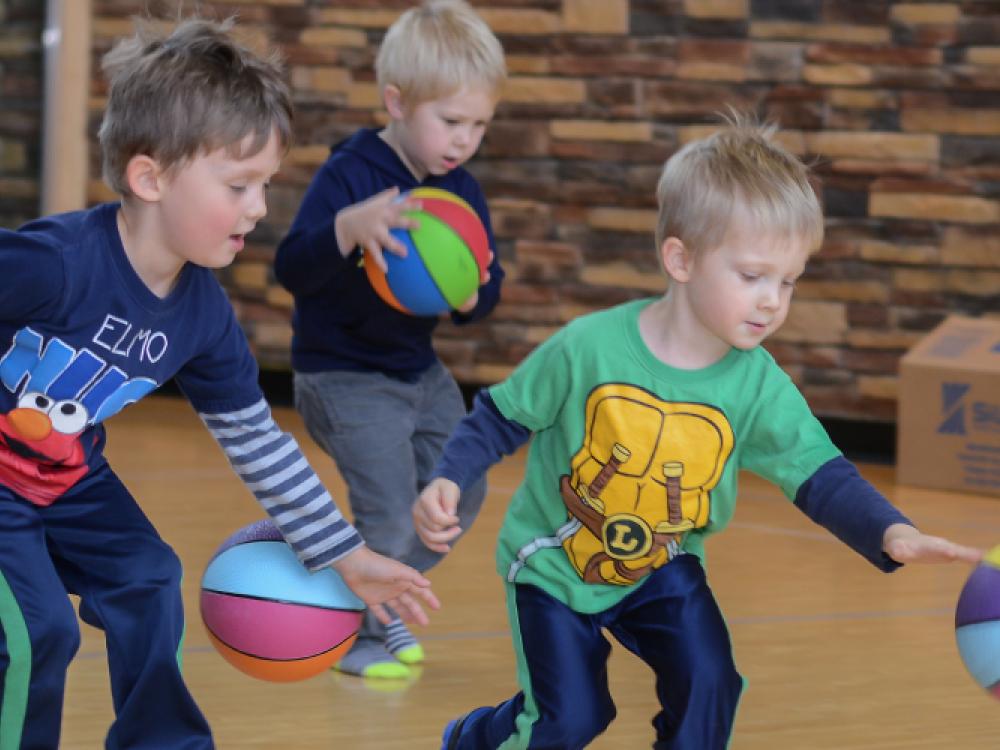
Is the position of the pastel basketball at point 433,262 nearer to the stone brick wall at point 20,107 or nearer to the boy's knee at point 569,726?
the boy's knee at point 569,726

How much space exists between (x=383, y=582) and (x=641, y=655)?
1.30ft

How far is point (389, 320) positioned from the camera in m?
3.45

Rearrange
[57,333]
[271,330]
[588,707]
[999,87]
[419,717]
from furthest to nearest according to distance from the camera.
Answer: [271,330] → [999,87] → [419,717] → [588,707] → [57,333]

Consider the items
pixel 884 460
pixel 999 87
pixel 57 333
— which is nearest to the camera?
pixel 57 333

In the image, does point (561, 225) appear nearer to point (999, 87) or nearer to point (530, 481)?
point (999, 87)

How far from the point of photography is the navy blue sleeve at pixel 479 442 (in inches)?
98.2

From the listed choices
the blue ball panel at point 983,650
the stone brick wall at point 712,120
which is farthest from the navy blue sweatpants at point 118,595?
the stone brick wall at point 712,120

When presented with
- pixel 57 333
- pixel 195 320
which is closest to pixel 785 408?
pixel 195 320

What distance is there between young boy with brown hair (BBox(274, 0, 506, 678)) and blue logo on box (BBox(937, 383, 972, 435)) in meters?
2.44

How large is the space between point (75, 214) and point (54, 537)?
44 cm

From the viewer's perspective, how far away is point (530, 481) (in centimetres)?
258

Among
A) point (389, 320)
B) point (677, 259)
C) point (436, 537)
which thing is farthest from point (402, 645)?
point (677, 259)

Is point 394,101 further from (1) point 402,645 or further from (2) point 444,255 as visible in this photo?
(1) point 402,645

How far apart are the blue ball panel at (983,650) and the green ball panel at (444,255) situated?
1.28 meters
